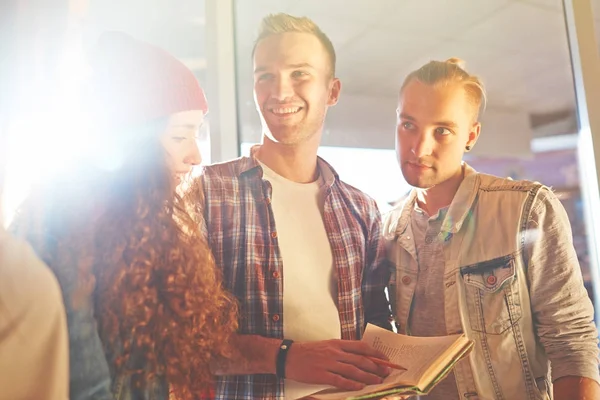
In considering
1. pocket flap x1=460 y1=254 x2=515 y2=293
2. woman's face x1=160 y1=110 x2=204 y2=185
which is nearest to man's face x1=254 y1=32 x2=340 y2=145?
woman's face x1=160 y1=110 x2=204 y2=185

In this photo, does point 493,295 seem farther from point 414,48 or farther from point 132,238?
point 132,238

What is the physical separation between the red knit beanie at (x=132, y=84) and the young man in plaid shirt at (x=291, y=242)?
161 millimetres

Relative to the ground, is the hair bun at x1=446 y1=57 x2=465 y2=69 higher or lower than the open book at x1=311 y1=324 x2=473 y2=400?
higher

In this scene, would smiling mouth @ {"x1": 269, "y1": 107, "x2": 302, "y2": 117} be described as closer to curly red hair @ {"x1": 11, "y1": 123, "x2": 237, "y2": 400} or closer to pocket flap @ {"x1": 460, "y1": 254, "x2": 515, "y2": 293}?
curly red hair @ {"x1": 11, "y1": 123, "x2": 237, "y2": 400}

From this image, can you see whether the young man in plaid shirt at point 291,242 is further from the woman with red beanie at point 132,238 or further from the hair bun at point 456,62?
the hair bun at point 456,62

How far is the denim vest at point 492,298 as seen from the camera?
0.88 m

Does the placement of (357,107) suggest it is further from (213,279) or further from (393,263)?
(213,279)

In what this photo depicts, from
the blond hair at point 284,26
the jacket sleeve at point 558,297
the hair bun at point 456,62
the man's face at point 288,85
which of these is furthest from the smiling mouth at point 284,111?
the jacket sleeve at point 558,297

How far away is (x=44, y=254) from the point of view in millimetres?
535

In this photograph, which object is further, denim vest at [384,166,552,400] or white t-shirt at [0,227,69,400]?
denim vest at [384,166,552,400]

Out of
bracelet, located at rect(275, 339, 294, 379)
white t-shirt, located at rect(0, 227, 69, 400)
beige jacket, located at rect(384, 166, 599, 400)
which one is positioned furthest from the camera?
beige jacket, located at rect(384, 166, 599, 400)

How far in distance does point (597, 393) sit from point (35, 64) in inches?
38.6

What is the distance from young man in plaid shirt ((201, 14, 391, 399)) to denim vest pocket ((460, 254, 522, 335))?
0.56 feet

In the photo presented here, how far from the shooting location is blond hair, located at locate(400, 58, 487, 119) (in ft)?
3.03
